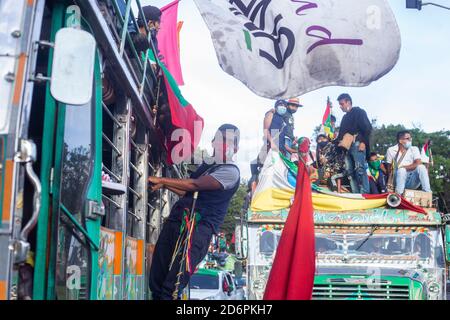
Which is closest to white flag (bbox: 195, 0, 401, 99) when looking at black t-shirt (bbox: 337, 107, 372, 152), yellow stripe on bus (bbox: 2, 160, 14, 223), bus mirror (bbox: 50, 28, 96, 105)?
black t-shirt (bbox: 337, 107, 372, 152)

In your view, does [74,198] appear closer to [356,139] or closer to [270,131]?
[270,131]

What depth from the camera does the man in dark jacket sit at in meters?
5.23

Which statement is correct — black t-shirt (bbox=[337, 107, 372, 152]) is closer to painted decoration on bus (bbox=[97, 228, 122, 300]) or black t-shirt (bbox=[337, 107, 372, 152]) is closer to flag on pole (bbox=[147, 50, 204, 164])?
flag on pole (bbox=[147, 50, 204, 164])

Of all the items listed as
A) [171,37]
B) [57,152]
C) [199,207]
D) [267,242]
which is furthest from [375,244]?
[57,152]

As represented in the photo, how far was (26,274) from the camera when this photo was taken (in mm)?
2436

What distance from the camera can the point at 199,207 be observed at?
475cm

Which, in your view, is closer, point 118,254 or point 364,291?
point 118,254

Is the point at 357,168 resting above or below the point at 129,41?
below

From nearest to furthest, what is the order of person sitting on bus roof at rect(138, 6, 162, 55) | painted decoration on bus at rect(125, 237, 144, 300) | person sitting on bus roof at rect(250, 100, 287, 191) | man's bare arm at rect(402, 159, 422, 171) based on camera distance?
painted decoration on bus at rect(125, 237, 144, 300) → person sitting on bus roof at rect(250, 100, 287, 191) → person sitting on bus roof at rect(138, 6, 162, 55) → man's bare arm at rect(402, 159, 422, 171)

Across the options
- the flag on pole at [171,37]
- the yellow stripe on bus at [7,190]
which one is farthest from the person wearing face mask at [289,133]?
the yellow stripe on bus at [7,190]

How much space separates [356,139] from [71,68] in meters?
3.87

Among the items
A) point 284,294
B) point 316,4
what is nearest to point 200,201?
point 284,294

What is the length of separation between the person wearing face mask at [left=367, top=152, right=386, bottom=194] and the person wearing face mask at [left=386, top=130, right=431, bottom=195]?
0.32 feet

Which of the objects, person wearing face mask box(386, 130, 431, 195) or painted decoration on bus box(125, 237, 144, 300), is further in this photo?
person wearing face mask box(386, 130, 431, 195)
